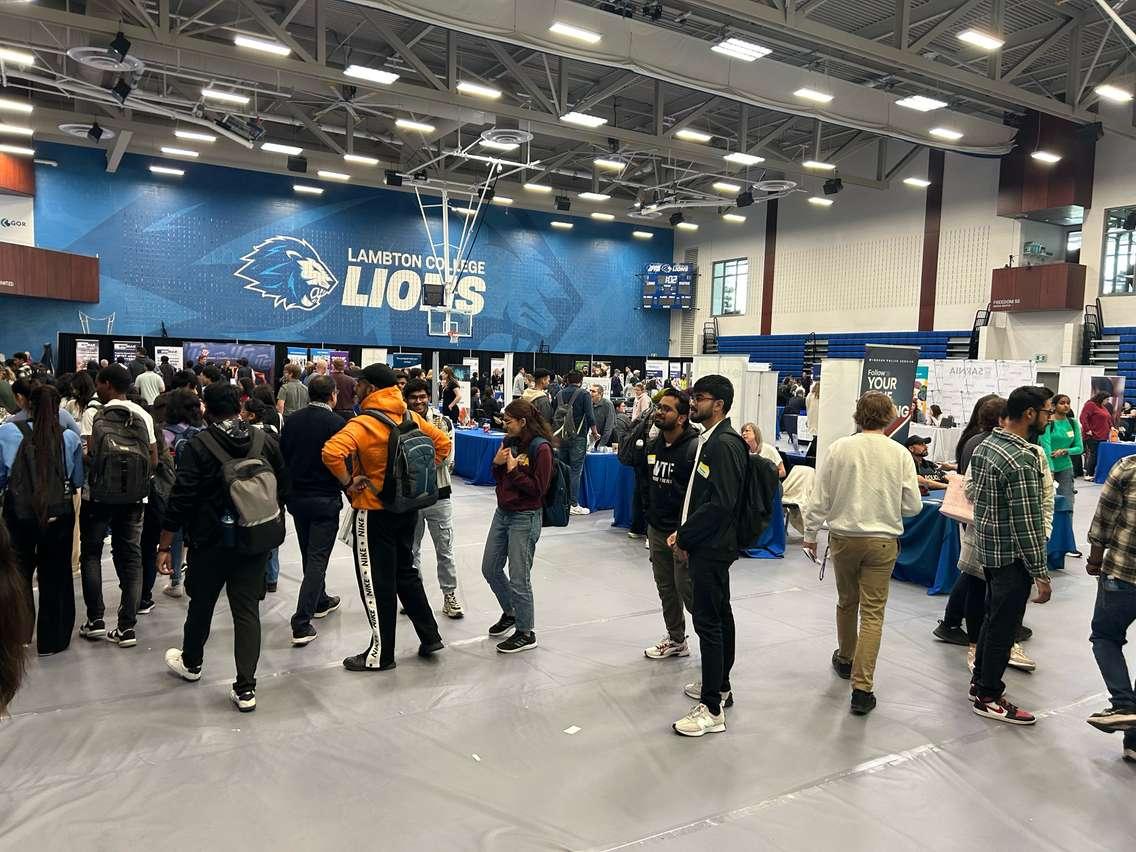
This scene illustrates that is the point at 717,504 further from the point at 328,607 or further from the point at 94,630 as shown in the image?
the point at 94,630

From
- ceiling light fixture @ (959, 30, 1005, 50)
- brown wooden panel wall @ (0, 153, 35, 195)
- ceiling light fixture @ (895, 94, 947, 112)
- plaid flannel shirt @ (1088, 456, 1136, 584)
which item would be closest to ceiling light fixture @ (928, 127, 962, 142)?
ceiling light fixture @ (895, 94, 947, 112)

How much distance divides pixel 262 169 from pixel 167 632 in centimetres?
1712

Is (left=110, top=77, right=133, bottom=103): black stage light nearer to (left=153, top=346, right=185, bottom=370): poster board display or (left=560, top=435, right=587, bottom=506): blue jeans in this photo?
(left=153, top=346, right=185, bottom=370): poster board display

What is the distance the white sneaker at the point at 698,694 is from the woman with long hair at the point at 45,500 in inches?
122

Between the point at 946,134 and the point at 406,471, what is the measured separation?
13.7 m

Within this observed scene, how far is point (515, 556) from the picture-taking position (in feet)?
13.5

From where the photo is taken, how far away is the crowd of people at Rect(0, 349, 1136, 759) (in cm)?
329

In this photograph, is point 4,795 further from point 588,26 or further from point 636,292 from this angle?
point 636,292

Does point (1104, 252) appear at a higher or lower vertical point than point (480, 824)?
higher

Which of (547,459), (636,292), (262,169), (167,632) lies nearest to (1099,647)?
(547,459)

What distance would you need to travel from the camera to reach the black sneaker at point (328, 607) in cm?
468

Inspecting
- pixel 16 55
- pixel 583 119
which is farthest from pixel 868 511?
pixel 16 55

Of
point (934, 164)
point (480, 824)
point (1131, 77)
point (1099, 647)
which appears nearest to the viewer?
point (480, 824)

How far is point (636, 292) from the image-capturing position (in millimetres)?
24766
